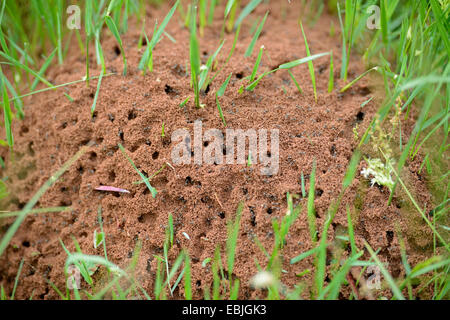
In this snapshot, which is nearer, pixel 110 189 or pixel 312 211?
pixel 312 211

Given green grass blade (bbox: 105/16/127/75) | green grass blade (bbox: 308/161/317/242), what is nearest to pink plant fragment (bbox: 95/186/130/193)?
green grass blade (bbox: 105/16/127/75)

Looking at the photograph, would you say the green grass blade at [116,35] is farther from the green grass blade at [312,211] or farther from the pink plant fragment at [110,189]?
the green grass blade at [312,211]

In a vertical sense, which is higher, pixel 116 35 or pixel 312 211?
pixel 116 35

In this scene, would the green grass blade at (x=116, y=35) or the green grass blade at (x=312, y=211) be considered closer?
the green grass blade at (x=312, y=211)

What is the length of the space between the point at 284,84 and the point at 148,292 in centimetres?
94

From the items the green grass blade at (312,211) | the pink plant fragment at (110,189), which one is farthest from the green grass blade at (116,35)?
the green grass blade at (312,211)

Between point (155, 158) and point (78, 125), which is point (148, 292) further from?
point (78, 125)

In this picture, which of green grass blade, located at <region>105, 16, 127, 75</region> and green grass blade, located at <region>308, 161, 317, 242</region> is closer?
green grass blade, located at <region>308, 161, 317, 242</region>

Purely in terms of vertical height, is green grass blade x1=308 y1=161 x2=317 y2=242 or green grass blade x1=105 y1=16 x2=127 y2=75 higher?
green grass blade x1=105 y1=16 x2=127 y2=75

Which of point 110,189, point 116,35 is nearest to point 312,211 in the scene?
point 110,189

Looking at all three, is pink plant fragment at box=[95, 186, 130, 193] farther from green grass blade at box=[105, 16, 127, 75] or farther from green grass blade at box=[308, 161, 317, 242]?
green grass blade at box=[308, 161, 317, 242]

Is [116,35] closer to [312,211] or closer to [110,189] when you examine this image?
[110,189]

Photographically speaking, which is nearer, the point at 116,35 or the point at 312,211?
the point at 312,211
